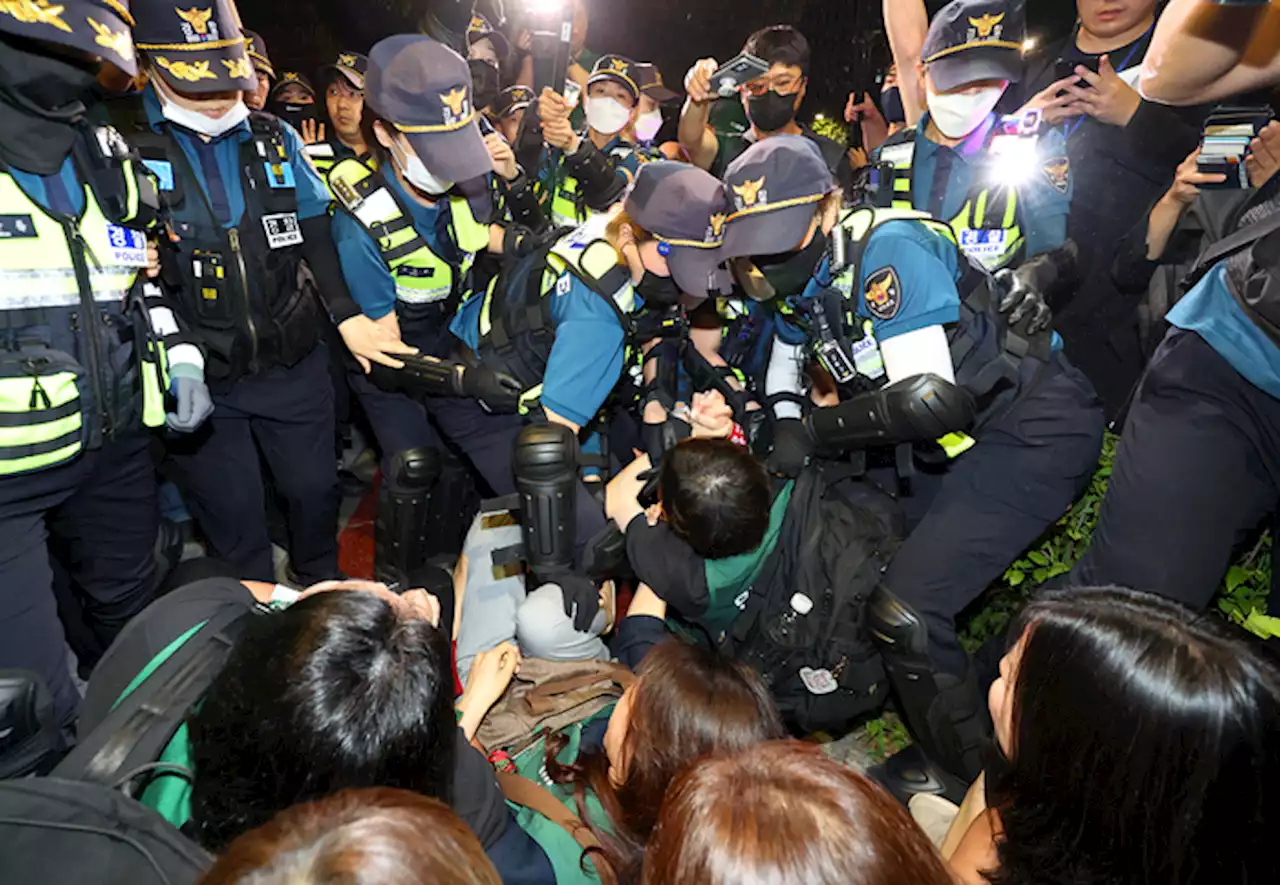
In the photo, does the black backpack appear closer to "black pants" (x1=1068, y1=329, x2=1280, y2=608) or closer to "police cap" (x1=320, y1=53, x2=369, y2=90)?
"black pants" (x1=1068, y1=329, x2=1280, y2=608)

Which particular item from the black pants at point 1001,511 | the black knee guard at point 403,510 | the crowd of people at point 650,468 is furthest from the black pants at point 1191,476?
the black knee guard at point 403,510

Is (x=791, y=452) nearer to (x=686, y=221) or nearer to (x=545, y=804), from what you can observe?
(x=686, y=221)

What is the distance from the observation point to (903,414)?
2100 mm

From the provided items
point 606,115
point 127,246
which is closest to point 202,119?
point 127,246

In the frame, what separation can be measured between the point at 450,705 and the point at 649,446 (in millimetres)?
2098

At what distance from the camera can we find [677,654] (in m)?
1.59

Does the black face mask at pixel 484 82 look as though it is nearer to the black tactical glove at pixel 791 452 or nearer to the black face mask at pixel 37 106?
the black face mask at pixel 37 106

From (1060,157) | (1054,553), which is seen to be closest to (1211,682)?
(1054,553)

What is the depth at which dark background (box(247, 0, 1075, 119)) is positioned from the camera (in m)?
6.03

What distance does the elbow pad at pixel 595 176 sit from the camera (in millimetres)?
3885

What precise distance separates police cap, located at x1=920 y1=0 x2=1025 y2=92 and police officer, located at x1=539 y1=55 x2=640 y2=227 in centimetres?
181

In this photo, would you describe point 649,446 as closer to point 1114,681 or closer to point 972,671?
point 972,671

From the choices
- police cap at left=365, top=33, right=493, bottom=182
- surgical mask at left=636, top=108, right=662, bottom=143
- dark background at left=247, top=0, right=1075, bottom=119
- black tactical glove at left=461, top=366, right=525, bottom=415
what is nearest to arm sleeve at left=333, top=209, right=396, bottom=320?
police cap at left=365, top=33, right=493, bottom=182

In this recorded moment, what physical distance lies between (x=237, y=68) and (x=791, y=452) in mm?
2180
